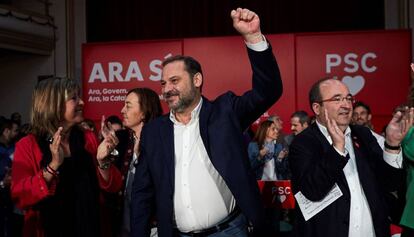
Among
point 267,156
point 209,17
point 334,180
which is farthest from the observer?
point 209,17

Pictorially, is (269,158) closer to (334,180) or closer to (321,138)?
(321,138)

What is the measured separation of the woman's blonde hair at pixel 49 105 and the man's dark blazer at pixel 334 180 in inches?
46.3

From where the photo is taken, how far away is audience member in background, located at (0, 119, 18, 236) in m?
6.49

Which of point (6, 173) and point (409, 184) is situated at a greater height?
point (409, 184)

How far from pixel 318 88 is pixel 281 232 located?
3635 millimetres

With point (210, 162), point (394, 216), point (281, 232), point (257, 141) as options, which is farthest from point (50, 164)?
point (281, 232)

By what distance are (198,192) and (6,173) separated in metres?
4.16

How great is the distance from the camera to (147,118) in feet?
11.9

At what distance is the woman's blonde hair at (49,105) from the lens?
2.90 metres

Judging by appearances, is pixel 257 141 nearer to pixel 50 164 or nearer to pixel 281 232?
pixel 281 232

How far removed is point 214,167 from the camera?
275 cm

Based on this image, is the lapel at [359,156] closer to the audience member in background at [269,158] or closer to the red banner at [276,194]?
the red banner at [276,194]

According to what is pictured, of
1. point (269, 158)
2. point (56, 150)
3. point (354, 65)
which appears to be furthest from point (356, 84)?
point (56, 150)

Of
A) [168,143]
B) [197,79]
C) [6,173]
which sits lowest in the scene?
[6,173]
